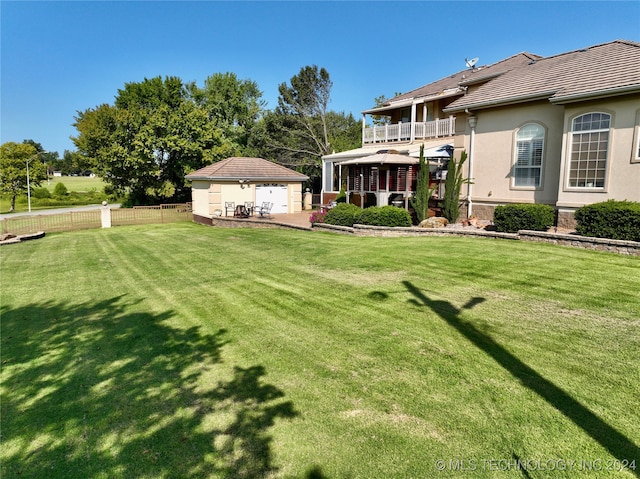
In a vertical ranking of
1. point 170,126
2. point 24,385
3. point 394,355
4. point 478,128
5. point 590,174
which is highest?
point 170,126

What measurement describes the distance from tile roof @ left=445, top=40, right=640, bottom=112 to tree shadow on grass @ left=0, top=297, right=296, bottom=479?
1192 centimetres

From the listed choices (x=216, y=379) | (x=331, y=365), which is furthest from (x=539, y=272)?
(x=216, y=379)

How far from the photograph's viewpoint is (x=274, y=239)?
15023 millimetres

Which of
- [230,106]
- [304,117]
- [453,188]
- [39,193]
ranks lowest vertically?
[39,193]

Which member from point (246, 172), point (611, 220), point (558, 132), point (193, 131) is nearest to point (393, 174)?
point (558, 132)

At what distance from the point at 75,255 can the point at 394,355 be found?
13013 mm

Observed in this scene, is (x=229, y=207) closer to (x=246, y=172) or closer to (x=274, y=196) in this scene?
(x=246, y=172)

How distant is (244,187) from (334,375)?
875 inches

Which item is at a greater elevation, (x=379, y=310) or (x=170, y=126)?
(x=170, y=126)

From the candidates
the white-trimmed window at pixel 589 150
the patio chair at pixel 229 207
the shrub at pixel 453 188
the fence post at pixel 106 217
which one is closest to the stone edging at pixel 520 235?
the shrub at pixel 453 188

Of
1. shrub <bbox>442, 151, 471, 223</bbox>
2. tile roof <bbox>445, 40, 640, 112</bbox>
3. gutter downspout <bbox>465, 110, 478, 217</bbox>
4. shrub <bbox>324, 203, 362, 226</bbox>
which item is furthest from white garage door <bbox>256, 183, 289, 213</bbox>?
gutter downspout <bbox>465, 110, 478, 217</bbox>

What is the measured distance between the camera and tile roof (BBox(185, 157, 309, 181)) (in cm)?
2489

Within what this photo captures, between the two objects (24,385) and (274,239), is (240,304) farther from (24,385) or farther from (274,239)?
(274,239)

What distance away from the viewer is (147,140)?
32.5m
